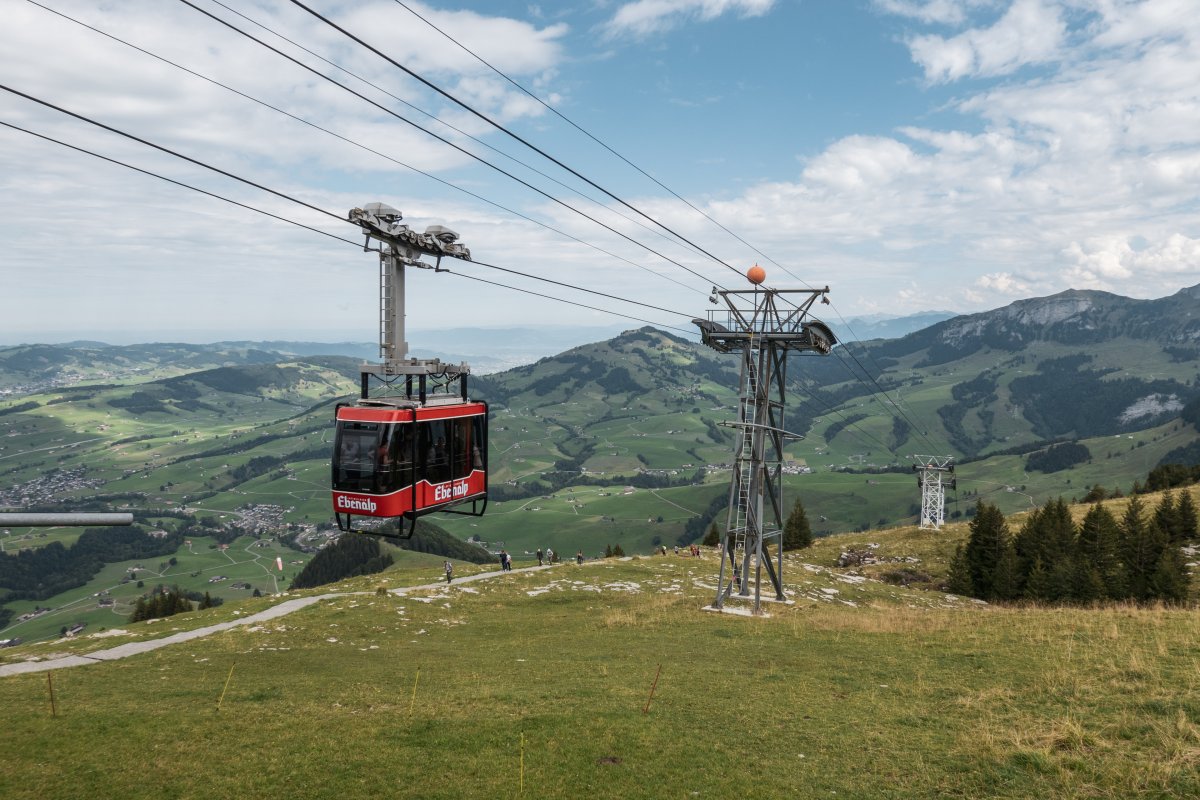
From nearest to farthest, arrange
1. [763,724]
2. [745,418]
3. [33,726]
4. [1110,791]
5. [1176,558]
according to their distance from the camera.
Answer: [1110,791]
[763,724]
[33,726]
[745,418]
[1176,558]

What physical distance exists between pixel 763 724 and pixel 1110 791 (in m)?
8.75

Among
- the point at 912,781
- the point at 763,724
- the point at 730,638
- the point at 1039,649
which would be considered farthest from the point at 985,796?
the point at 730,638

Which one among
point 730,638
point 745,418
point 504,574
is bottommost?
point 504,574

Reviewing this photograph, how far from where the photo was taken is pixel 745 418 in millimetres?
45094

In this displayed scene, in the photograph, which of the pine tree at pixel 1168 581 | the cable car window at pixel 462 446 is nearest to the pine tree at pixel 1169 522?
the pine tree at pixel 1168 581

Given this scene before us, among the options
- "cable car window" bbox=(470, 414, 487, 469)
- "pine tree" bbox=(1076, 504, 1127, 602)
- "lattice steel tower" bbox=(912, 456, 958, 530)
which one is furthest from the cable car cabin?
"lattice steel tower" bbox=(912, 456, 958, 530)

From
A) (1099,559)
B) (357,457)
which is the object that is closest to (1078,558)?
(1099,559)

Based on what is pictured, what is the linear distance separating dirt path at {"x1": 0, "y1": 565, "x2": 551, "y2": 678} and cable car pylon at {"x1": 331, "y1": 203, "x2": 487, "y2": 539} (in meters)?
21.4

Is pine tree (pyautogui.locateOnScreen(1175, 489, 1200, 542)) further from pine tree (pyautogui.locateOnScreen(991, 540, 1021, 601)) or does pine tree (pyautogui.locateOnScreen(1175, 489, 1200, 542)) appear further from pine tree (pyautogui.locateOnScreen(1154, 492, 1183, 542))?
pine tree (pyautogui.locateOnScreen(991, 540, 1021, 601))

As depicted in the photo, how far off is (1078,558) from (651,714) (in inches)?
2375

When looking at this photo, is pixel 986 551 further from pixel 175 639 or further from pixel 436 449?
pixel 175 639

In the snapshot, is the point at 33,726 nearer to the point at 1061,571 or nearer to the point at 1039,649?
the point at 1039,649

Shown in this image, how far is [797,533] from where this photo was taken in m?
91.8

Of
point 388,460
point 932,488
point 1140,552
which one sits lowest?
point 932,488
